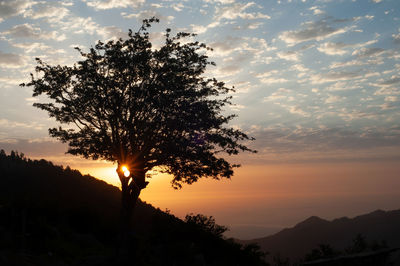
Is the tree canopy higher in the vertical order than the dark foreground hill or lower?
higher

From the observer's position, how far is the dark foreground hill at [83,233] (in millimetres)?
28344

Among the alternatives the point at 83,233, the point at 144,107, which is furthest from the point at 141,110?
the point at 83,233

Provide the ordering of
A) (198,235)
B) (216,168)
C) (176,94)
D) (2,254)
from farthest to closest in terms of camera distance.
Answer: (198,235), (216,168), (176,94), (2,254)

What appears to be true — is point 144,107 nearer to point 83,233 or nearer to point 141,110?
point 141,110

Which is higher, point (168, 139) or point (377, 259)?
point (168, 139)

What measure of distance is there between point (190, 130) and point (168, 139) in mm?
1914

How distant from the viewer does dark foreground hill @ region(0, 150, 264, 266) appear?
28344 mm

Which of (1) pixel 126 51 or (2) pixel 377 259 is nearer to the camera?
(2) pixel 377 259

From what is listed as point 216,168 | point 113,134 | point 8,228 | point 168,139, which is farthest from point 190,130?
point 8,228

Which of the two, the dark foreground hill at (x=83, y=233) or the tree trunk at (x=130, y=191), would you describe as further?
the tree trunk at (x=130, y=191)

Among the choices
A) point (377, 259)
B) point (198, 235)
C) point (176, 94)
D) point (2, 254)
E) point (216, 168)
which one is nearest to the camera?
point (377, 259)

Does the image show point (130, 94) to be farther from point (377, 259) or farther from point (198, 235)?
point (377, 259)

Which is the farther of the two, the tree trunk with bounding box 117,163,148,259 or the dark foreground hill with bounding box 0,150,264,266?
the tree trunk with bounding box 117,163,148,259

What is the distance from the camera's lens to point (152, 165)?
108ft
